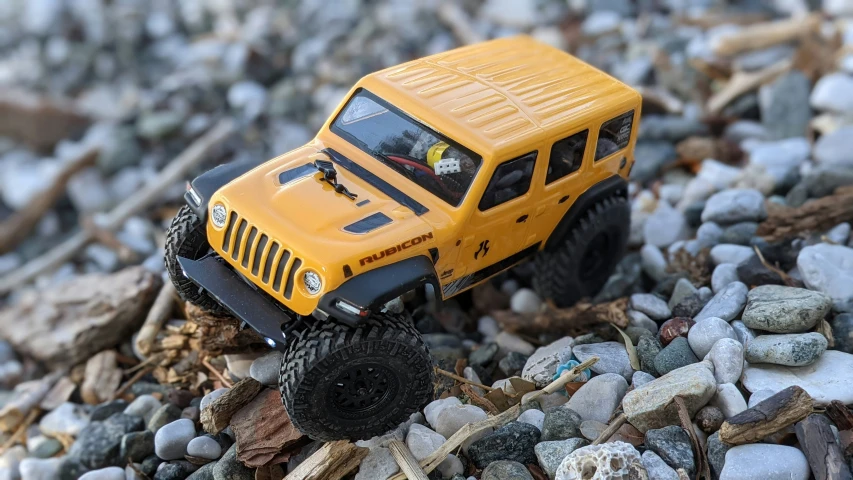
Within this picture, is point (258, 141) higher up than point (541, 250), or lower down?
lower down

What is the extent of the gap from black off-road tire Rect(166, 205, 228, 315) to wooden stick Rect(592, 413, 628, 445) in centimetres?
290

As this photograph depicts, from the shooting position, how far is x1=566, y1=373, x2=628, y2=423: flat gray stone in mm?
5605

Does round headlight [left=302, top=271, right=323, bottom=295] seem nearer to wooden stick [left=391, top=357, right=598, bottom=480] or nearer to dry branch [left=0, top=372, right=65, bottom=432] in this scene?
wooden stick [left=391, top=357, right=598, bottom=480]

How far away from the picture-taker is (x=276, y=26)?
13406 millimetres

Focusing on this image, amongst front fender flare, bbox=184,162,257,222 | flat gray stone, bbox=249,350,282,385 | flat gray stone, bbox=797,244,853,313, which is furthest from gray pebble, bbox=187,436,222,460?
flat gray stone, bbox=797,244,853,313

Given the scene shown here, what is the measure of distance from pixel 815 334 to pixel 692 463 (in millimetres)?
1340

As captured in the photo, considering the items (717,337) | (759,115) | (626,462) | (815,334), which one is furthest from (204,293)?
(759,115)

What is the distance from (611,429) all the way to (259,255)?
2.46 metres

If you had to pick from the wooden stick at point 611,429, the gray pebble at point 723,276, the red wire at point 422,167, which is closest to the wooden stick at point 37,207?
the red wire at point 422,167

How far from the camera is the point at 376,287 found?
16.7ft

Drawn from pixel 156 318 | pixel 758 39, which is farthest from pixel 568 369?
pixel 758 39

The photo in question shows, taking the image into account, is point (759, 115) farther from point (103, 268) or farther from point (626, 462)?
point (103, 268)

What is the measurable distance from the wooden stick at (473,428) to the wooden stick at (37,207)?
26.0 ft

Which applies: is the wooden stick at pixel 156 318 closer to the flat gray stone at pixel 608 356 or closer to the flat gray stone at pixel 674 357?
the flat gray stone at pixel 608 356
